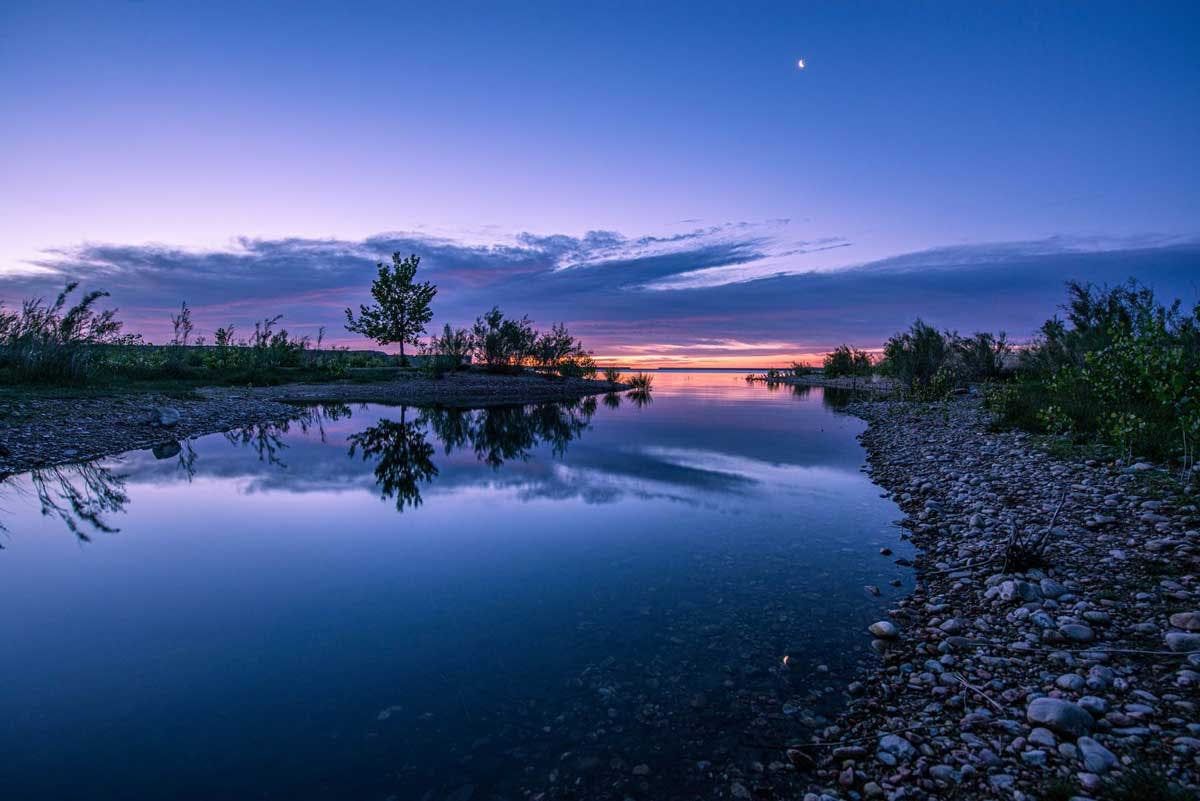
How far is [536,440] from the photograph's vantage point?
2194 centimetres

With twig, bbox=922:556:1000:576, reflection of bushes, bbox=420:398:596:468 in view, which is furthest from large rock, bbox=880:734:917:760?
reflection of bushes, bbox=420:398:596:468

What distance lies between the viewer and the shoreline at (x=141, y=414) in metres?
14.2

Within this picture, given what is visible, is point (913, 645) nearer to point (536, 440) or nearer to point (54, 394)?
point (536, 440)

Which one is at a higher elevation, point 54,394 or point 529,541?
point 54,394

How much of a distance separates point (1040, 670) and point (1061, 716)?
96 cm

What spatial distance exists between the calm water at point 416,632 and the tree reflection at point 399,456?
1.09 ft

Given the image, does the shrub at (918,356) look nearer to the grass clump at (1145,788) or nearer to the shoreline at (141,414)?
the shoreline at (141,414)

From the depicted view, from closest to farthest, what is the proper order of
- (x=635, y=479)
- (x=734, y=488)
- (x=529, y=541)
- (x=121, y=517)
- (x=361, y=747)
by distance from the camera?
(x=361, y=747), (x=529, y=541), (x=121, y=517), (x=734, y=488), (x=635, y=479)

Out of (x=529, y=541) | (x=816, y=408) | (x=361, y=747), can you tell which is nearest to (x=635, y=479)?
(x=529, y=541)

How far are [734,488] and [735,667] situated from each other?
27.6ft

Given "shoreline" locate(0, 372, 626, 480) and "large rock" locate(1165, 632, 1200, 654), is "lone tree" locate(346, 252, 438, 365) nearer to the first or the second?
"shoreline" locate(0, 372, 626, 480)

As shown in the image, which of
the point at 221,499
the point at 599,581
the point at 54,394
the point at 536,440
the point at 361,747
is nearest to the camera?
the point at 361,747

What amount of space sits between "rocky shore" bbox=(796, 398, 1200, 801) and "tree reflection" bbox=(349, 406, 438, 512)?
9.57 m

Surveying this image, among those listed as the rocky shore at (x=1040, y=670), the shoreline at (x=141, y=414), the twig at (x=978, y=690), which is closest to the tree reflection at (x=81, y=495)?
the shoreline at (x=141, y=414)
